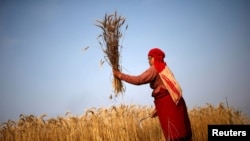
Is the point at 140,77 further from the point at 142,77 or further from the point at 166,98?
the point at 166,98

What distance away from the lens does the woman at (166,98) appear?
254 centimetres

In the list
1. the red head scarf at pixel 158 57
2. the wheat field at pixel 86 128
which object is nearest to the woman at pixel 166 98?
the red head scarf at pixel 158 57

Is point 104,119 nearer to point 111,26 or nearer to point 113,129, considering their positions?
point 113,129

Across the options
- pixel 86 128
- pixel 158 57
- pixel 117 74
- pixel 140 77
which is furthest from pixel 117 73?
pixel 86 128

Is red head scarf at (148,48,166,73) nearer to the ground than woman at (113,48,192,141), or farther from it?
farther from it

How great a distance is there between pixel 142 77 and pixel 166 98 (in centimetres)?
27

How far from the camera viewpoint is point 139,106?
4.26m

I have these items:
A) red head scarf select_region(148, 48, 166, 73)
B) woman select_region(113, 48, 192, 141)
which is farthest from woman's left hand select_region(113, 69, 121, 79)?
red head scarf select_region(148, 48, 166, 73)

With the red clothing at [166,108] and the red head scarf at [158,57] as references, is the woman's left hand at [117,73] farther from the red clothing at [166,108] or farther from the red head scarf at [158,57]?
the red head scarf at [158,57]

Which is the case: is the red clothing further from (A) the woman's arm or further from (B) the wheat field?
(B) the wheat field

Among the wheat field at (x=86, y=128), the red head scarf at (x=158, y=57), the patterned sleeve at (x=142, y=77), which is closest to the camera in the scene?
the patterned sleeve at (x=142, y=77)

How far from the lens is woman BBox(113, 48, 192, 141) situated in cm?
254

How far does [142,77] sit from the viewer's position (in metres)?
2.52

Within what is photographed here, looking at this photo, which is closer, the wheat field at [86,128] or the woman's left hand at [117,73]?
the woman's left hand at [117,73]
